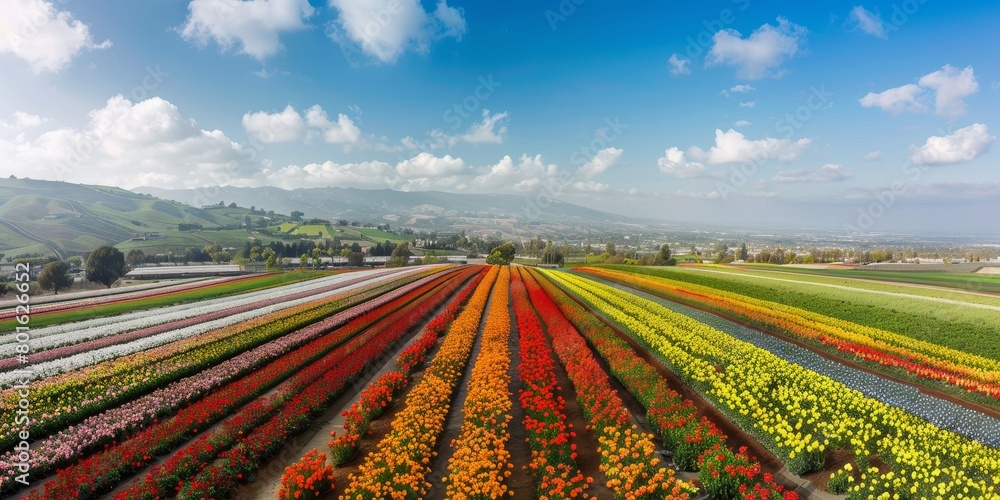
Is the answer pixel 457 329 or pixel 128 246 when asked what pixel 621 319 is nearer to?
pixel 457 329

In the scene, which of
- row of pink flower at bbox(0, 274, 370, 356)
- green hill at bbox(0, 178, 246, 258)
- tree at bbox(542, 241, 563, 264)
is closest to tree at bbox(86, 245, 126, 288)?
row of pink flower at bbox(0, 274, 370, 356)

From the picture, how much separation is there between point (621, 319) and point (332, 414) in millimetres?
Result: 14226

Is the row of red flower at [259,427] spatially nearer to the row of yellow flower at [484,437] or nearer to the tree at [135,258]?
the row of yellow flower at [484,437]

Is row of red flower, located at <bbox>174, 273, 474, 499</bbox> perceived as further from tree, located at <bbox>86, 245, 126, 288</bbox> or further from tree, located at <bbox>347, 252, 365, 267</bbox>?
tree, located at <bbox>347, 252, 365, 267</bbox>

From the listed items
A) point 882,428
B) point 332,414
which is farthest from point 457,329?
point 882,428

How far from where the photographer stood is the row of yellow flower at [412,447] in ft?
25.5

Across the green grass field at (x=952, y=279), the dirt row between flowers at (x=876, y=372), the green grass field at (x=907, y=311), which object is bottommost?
the dirt row between flowers at (x=876, y=372)

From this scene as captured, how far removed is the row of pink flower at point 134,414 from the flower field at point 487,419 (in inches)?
2.3

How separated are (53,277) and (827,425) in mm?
75367

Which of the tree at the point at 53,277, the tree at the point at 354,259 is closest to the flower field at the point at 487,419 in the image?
the tree at the point at 53,277

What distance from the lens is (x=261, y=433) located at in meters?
10.0

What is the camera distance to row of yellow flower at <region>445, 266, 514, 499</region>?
762cm

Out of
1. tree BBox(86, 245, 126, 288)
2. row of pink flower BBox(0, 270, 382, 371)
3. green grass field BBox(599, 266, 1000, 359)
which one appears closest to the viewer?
row of pink flower BBox(0, 270, 382, 371)

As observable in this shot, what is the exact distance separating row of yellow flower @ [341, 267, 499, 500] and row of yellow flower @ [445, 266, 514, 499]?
604 mm
